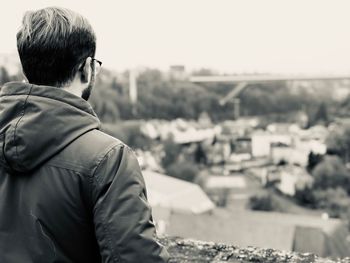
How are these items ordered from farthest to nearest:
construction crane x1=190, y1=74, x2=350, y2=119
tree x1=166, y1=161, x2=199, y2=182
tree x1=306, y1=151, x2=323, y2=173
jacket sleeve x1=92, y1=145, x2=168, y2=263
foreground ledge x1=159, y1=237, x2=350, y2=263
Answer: construction crane x1=190, y1=74, x2=350, y2=119, tree x1=166, y1=161, x2=199, y2=182, tree x1=306, y1=151, x2=323, y2=173, foreground ledge x1=159, y1=237, x2=350, y2=263, jacket sleeve x1=92, y1=145, x2=168, y2=263

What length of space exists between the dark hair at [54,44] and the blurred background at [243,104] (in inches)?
1371

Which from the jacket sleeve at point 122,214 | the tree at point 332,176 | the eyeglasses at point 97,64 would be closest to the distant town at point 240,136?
the tree at point 332,176

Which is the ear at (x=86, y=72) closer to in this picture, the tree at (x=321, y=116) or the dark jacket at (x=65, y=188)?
the dark jacket at (x=65, y=188)

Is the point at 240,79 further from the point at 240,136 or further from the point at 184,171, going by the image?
the point at 184,171

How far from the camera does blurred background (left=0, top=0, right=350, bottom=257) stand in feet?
147

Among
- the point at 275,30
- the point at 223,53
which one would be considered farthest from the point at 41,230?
the point at 275,30

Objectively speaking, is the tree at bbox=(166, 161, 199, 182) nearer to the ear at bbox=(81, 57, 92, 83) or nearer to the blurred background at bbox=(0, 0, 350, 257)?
the blurred background at bbox=(0, 0, 350, 257)

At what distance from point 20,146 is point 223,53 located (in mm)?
57514

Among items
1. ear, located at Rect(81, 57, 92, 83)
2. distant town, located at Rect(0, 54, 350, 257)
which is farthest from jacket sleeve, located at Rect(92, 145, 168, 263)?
distant town, located at Rect(0, 54, 350, 257)

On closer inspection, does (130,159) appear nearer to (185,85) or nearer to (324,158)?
(324,158)

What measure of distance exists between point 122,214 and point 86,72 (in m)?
0.25

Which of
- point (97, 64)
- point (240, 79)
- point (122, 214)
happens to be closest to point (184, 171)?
point (240, 79)

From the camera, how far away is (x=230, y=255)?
4.23 ft

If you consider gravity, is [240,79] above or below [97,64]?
below
